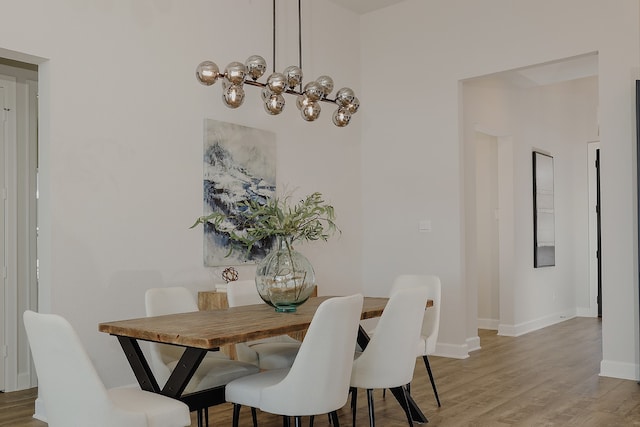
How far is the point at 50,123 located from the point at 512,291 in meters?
5.06

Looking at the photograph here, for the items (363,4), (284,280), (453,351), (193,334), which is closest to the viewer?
(193,334)

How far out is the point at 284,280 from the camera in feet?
10.6

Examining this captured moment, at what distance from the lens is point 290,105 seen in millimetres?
5664

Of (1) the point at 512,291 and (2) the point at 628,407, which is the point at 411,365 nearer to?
(2) the point at 628,407

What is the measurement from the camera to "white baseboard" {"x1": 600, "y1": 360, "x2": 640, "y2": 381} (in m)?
4.67

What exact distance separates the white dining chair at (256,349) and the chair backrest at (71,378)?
150cm

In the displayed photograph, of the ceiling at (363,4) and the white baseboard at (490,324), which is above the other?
the ceiling at (363,4)

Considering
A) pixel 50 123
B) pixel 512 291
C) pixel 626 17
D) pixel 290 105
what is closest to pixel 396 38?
pixel 290 105

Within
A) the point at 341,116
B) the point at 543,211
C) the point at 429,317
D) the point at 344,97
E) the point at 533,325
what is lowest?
the point at 533,325

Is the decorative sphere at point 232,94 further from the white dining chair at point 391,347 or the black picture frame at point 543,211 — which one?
the black picture frame at point 543,211

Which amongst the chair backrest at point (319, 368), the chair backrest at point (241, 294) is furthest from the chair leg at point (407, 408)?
the chair backrest at point (241, 294)

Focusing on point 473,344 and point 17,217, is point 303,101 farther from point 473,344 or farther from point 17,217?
point 473,344

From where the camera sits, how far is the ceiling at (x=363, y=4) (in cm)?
614

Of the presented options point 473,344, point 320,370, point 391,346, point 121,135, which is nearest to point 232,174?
point 121,135
